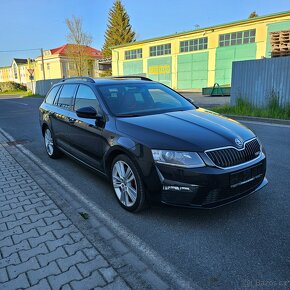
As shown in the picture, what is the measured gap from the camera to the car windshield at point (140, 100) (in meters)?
3.96

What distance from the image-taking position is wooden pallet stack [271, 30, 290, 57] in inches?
520

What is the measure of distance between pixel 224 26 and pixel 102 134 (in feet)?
97.4

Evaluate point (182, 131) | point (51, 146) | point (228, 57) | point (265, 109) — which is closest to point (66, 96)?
point (51, 146)

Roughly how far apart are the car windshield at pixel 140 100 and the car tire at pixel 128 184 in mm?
722

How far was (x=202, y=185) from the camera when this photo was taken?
285 centimetres

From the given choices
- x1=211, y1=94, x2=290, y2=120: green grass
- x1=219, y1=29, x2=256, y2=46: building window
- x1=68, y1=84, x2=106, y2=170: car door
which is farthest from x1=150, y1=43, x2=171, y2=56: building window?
x1=68, y1=84, x2=106, y2=170: car door

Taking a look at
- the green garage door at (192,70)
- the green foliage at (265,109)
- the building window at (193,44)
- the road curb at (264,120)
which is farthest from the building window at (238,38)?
the road curb at (264,120)

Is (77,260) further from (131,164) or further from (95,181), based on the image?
(95,181)

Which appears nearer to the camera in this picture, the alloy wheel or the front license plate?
the front license plate

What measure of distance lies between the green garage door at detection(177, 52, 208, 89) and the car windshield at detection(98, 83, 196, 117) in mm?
28456

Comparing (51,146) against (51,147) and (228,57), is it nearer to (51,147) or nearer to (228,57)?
(51,147)

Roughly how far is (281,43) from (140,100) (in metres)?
12.1

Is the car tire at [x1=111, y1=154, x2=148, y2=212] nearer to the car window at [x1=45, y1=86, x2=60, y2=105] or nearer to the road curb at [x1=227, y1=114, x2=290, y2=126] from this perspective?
the car window at [x1=45, y1=86, x2=60, y2=105]

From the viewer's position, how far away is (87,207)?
3742 mm
